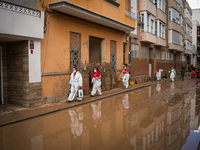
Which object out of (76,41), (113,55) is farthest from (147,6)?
(76,41)

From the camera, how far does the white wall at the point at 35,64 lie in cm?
884

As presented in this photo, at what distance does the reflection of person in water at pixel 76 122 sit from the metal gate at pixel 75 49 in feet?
11.9

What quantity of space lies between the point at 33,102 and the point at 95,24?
6710 millimetres

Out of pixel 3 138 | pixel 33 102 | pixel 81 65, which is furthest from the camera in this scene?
pixel 81 65

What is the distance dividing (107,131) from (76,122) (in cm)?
133

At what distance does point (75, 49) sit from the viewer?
11.6 m

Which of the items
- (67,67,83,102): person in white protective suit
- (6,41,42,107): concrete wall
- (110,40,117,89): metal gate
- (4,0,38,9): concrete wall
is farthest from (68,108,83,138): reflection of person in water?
(110,40,117,89): metal gate

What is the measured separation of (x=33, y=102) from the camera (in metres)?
8.91

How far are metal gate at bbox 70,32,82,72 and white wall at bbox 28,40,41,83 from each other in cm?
242

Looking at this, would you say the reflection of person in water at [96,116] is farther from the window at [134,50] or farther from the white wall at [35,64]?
the window at [134,50]

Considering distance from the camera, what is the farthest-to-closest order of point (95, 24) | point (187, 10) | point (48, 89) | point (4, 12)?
point (187, 10) < point (95, 24) < point (48, 89) < point (4, 12)

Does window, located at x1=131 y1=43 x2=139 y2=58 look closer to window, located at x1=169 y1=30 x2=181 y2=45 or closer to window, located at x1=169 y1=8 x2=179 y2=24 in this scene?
window, located at x1=169 y1=30 x2=181 y2=45

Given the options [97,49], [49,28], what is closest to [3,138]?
[49,28]

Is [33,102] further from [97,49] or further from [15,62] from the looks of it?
[97,49]
